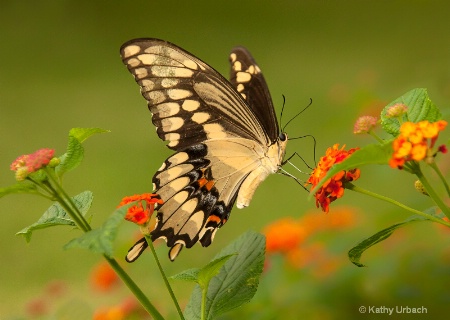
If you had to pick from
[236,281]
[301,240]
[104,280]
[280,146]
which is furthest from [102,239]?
[104,280]

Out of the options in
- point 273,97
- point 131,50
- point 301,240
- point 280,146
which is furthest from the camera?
point 273,97

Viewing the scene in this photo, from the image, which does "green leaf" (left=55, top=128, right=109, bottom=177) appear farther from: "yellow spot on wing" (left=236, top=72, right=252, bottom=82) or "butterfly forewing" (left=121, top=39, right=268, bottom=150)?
"yellow spot on wing" (left=236, top=72, right=252, bottom=82)

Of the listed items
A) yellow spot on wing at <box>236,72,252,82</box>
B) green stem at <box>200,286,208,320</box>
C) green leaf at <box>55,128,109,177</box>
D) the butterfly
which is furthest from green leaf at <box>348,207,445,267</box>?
yellow spot on wing at <box>236,72,252,82</box>

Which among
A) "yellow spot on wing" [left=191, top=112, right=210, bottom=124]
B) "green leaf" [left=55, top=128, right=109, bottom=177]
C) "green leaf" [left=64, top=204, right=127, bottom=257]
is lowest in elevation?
"yellow spot on wing" [left=191, top=112, right=210, bottom=124]

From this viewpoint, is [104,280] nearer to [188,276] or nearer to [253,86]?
[253,86]

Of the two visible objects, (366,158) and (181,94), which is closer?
(366,158)

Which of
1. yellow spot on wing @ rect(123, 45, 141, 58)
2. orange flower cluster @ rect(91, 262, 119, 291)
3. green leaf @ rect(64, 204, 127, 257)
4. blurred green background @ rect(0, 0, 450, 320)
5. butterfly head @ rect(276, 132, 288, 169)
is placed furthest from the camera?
Result: orange flower cluster @ rect(91, 262, 119, 291)

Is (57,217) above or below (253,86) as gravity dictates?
above
